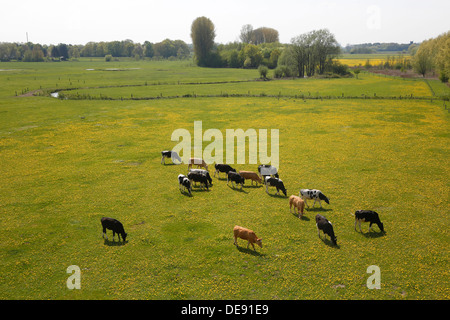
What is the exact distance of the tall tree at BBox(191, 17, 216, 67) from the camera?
17562 centimetres

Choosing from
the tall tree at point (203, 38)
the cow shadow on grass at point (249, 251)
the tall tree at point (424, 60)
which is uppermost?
the tall tree at point (203, 38)

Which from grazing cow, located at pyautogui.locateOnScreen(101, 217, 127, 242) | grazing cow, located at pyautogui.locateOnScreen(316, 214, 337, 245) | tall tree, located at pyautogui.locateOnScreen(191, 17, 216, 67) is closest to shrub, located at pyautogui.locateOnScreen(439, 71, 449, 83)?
grazing cow, located at pyautogui.locateOnScreen(316, 214, 337, 245)

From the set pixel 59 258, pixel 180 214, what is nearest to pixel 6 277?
pixel 59 258

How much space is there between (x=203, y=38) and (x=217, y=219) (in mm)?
174737

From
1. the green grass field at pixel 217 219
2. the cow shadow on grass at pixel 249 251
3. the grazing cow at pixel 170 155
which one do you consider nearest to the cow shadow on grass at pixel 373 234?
the green grass field at pixel 217 219

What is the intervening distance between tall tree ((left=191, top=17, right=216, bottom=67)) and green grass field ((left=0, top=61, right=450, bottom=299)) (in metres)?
148

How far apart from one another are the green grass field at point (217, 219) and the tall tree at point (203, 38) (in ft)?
486

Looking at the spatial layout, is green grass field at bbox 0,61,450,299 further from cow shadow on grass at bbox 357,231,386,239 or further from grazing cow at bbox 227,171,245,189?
grazing cow at bbox 227,171,245,189

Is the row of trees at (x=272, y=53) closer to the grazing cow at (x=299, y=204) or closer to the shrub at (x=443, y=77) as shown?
the shrub at (x=443, y=77)

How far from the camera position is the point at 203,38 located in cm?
17738

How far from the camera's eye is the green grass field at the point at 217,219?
13.6 meters

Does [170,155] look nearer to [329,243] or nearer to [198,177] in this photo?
[198,177]

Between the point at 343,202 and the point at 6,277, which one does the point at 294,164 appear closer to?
the point at 343,202
